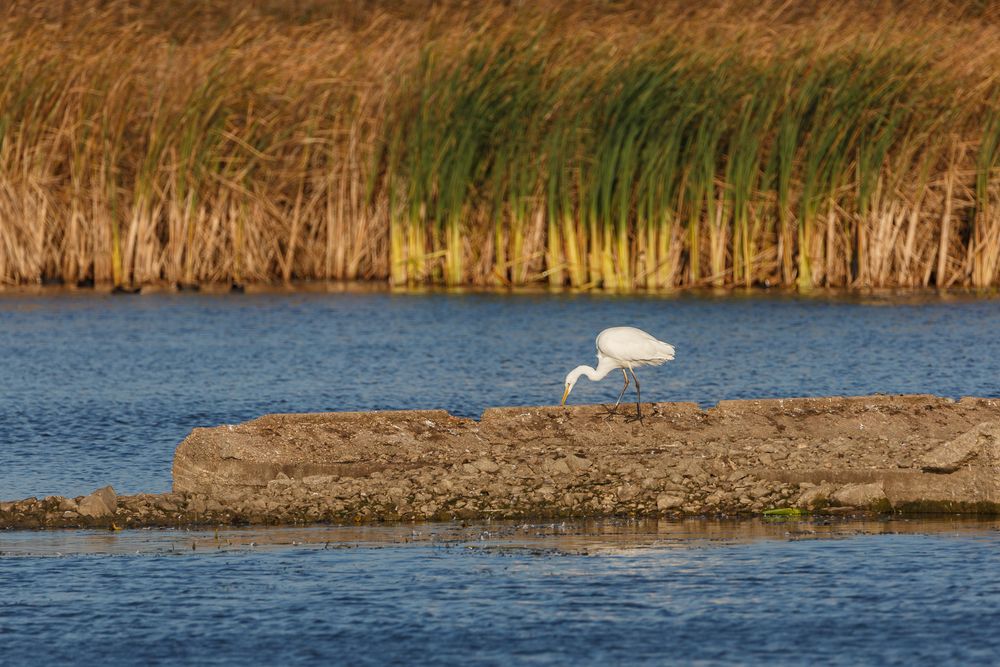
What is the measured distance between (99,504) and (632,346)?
4.00 m

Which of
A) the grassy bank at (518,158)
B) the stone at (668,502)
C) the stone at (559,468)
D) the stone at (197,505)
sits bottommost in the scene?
the stone at (668,502)

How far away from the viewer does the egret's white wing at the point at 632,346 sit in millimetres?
12758

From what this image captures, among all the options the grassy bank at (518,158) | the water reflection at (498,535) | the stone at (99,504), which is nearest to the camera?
the water reflection at (498,535)

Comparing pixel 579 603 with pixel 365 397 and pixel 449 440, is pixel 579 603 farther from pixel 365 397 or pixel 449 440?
pixel 365 397

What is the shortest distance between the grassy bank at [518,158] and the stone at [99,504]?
13.4 m

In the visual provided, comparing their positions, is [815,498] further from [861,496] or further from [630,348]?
[630,348]

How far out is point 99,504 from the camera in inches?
420

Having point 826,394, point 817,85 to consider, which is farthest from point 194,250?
point 826,394

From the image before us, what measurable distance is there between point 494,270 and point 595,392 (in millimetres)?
7829

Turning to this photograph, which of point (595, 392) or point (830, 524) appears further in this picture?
point (595, 392)

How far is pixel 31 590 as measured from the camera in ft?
29.7

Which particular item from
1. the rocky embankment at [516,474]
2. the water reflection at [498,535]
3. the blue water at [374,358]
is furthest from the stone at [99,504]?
the blue water at [374,358]

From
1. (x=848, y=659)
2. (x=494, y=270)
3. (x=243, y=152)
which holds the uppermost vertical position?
(x=243, y=152)

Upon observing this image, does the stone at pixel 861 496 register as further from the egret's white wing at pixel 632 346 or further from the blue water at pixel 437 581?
the egret's white wing at pixel 632 346
